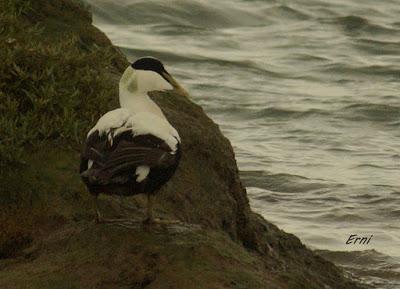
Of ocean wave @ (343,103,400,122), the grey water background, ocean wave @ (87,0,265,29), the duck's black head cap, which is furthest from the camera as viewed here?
ocean wave @ (87,0,265,29)

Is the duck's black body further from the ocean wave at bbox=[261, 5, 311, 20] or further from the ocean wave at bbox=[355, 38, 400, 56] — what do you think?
the ocean wave at bbox=[261, 5, 311, 20]

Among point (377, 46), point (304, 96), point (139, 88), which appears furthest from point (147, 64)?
point (377, 46)

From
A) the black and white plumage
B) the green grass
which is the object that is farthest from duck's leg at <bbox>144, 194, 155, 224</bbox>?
the green grass

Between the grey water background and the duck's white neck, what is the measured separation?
13.1ft

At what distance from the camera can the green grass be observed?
7.09 metres

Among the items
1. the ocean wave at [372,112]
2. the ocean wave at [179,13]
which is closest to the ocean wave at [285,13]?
the ocean wave at [179,13]

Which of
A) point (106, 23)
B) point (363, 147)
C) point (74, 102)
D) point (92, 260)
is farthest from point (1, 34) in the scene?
point (106, 23)

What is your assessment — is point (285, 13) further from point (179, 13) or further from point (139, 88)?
point (139, 88)

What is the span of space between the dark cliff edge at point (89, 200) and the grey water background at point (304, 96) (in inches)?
102

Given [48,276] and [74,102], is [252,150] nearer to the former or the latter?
[74,102]

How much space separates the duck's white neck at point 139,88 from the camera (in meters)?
6.43

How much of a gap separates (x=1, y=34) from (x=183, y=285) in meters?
3.05

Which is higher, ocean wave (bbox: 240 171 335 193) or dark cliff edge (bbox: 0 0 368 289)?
dark cliff edge (bbox: 0 0 368 289)

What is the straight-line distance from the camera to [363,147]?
1445cm
